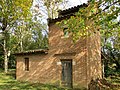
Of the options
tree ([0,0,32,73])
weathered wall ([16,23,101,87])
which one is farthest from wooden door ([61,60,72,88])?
tree ([0,0,32,73])

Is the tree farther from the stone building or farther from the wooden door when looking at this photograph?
the wooden door

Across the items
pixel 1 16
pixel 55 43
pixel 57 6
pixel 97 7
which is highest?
pixel 57 6

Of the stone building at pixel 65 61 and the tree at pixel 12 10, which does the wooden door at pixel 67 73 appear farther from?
the tree at pixel 12 10

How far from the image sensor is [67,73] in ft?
65.1

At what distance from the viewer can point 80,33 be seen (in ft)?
36.8

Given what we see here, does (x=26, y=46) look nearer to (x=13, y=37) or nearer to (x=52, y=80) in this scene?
(x=13, y=37)

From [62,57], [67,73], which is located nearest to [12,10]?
[62,57]

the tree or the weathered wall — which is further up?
the tree

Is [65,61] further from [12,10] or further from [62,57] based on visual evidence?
[12,10]

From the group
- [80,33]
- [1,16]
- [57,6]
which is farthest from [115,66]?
[80,33]

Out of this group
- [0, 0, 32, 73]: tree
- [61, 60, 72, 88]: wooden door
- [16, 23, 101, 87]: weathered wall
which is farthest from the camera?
[0, 0, 32, 73]: tree

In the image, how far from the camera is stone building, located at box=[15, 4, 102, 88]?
18578 millimetres

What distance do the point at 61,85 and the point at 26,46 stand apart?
1131 inches

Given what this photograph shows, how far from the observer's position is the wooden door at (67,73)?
64.2ft
